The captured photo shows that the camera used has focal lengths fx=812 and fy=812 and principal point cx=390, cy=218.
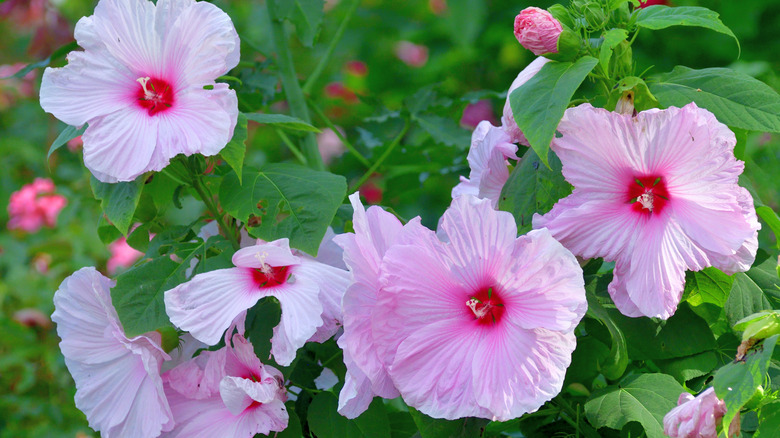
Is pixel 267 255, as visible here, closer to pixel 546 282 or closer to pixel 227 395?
pixel 227 395

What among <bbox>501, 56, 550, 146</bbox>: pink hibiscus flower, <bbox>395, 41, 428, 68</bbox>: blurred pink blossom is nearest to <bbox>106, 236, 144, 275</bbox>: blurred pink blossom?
<bbox>395, 41, 428, 68</bbox>: blurred pink blossom

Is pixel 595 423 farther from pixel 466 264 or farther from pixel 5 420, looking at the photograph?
pixel 5 420

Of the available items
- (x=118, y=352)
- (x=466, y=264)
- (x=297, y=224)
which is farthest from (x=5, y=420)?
(x=466, y=264)

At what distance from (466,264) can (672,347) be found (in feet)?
0.62

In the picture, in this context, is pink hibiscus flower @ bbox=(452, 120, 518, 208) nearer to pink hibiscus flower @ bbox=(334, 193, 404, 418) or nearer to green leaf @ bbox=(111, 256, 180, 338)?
pink hibiscus flower @ bbox=(334, 193, 404, 418)

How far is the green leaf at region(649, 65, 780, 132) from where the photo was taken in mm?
564

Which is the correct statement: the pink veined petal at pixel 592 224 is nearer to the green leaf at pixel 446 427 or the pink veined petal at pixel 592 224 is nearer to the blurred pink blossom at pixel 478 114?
the green leaf at pixel 446 427

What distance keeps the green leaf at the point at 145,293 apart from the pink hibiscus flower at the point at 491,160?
242mm

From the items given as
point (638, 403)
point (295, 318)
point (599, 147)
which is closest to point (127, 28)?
point (295, 318)

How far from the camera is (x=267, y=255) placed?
0.61 m

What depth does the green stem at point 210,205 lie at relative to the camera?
694 mm

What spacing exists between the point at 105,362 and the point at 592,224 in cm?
41

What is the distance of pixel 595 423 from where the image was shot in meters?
0.57

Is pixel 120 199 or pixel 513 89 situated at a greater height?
pixel 513 89
